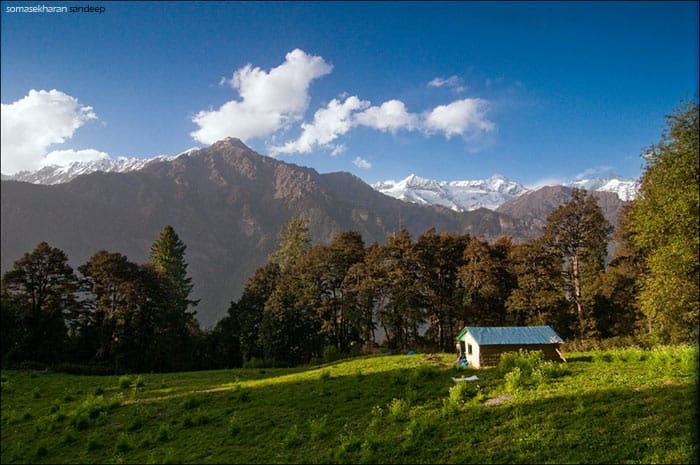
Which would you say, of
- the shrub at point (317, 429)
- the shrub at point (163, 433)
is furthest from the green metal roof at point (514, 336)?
the shrub at point (163, 433)

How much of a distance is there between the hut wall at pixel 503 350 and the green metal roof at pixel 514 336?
0.79ft

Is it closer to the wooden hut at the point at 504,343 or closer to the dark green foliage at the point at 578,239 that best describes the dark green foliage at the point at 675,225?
the wooden hut at the point at 504,343

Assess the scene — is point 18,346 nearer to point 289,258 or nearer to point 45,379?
point 45,379

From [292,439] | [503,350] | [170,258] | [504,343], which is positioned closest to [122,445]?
[292,439]

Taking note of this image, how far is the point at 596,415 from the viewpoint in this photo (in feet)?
38.0

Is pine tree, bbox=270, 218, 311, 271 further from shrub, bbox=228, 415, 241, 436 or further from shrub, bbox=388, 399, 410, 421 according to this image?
shrub, bbox=388, 399, 410, 421

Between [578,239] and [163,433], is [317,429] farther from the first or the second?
[578,239]

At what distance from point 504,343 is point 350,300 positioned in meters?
22.4

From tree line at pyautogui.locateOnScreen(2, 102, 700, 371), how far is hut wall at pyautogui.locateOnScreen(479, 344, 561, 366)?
11281 mm

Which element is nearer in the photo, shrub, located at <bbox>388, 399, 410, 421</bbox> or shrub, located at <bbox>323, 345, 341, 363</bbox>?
shrub, located at <bbox>388, 399, 410, 421</bbox>

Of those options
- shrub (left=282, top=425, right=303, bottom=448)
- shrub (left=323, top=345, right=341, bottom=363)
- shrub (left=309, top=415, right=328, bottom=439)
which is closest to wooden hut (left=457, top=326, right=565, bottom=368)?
shrub (left=309, top=415, right=328, bottom=439)

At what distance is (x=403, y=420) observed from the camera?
13.4 m

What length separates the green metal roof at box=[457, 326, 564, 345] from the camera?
25.0m

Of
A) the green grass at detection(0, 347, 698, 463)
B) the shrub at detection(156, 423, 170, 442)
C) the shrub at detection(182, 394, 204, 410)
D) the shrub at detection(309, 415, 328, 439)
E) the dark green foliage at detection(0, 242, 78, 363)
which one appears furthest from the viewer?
the dark green foliage at detection(0, 242, 78, 363)
